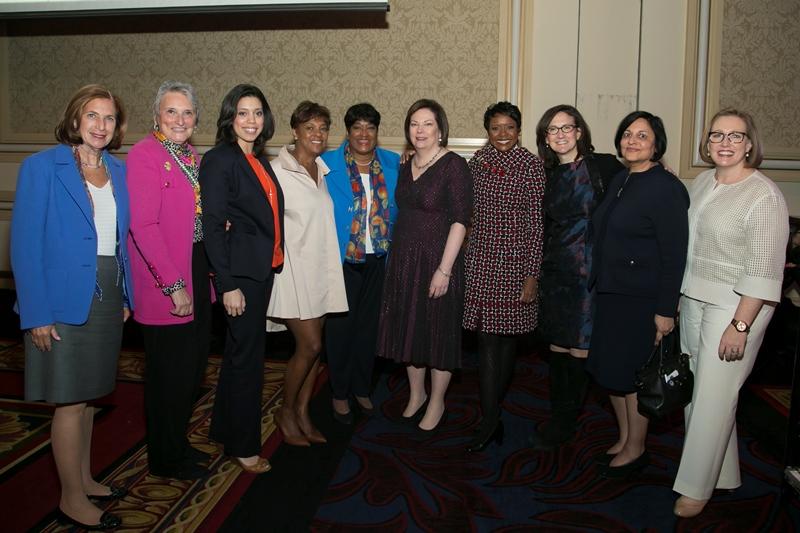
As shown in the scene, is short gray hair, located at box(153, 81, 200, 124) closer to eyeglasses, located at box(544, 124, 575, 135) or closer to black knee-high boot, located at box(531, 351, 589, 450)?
eyeglasses, located at box(544, 124, 575, 135)

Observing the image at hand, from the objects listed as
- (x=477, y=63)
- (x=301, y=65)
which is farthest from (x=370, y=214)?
(x=301, y=65)

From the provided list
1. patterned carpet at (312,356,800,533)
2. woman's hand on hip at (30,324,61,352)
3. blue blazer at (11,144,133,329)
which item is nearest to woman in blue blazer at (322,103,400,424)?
patterned carpet at (312,356,800,533)

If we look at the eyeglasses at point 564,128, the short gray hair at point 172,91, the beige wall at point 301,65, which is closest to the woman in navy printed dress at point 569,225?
the eyeglasses at point 564,128

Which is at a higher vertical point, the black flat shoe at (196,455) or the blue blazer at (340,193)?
the blue blazer at (340,193)

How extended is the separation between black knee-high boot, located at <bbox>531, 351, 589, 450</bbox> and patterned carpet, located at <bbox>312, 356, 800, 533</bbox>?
0.07m

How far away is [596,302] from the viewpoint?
9.21ft

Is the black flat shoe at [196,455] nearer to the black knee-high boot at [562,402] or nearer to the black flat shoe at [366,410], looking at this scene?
the black flat shoe at [366,410]

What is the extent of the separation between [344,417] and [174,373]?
1.05m

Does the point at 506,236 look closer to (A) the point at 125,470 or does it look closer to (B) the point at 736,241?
(B) the point at 736,241

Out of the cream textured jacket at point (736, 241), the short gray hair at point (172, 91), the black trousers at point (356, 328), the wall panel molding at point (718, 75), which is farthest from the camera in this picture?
the wall panel molding at point (718, 75)

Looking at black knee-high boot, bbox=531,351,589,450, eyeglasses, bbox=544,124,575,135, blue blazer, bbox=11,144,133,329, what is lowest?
black knee-high boot, bbox=531,351,589,450

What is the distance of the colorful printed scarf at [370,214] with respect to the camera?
315cm

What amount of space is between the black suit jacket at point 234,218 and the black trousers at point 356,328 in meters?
0.70

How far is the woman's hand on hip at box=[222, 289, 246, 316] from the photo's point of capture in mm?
2547
